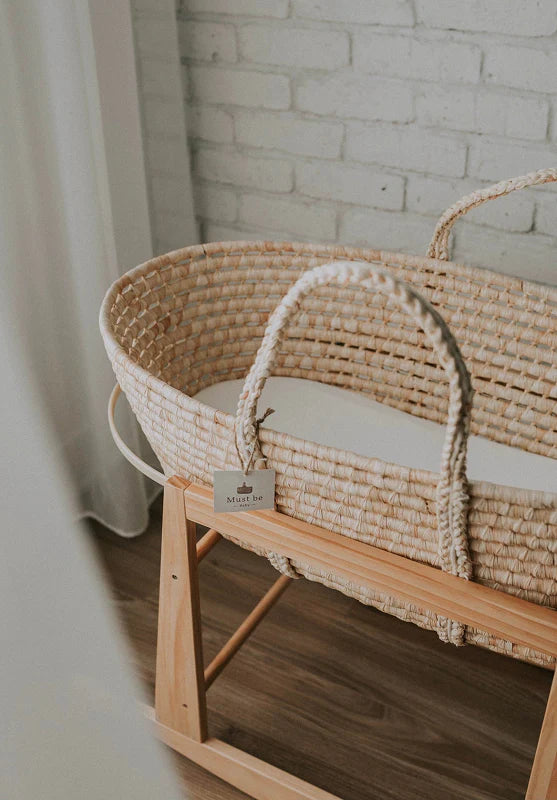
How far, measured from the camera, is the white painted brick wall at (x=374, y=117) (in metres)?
1.21

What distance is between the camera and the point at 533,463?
114 cm

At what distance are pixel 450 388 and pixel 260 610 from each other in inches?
23.9

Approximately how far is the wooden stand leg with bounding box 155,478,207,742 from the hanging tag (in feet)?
0.32

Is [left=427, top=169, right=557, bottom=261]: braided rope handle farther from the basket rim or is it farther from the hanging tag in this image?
the hanging tag

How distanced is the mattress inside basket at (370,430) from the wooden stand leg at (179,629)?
281mm

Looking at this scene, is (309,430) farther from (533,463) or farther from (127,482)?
(127,482)

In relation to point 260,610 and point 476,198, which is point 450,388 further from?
point 260,610

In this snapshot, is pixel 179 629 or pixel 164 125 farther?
pixel 164 125

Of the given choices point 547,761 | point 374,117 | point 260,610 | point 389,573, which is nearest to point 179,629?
point 260,610

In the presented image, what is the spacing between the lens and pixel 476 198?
106 cm

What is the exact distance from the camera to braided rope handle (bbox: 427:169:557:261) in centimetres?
99

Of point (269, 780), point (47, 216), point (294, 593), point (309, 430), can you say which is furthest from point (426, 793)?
point (47, 216)

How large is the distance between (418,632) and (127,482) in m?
0.58

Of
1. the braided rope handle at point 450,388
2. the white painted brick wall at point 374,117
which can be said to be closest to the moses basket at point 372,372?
the braided rope handle at point 450,388
